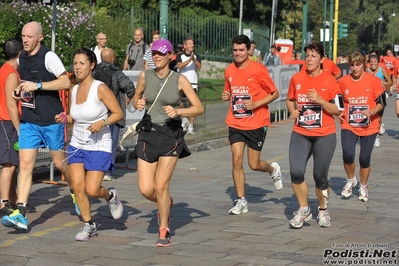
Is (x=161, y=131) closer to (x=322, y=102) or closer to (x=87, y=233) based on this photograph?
(x=87, y=233)

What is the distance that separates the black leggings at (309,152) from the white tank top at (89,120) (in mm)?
1901

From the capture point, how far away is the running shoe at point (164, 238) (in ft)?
26.6

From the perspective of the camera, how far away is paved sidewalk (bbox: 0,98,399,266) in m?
7.70

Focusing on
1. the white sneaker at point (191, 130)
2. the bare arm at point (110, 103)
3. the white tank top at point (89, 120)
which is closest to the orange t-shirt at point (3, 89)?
the white tank top at point (89, 120)

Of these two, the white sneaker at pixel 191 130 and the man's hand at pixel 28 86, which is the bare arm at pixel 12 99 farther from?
the white sneaker at pixel 191 130

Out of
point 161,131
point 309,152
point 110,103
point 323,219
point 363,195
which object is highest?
point 110,103

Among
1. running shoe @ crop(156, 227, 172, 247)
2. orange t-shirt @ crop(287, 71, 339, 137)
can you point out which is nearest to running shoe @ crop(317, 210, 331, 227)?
orange t-shirt @ crop(287, 71, 339, 137)

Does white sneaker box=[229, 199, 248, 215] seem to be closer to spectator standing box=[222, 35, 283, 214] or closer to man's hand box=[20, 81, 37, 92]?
→ spectator standing box=[222, 35, 283, 214]

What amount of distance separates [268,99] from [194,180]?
3.02m

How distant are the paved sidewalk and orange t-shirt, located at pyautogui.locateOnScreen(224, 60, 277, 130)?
3.30 ft

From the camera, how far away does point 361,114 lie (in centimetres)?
1100

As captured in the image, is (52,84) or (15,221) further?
(52,84)

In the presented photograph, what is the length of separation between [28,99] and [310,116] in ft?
9.35

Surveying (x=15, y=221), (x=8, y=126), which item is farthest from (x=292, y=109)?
(x=8, y=126)
